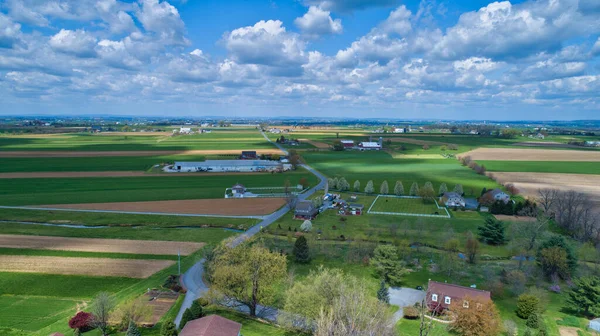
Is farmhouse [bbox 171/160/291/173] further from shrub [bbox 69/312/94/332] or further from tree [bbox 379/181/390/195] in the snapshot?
shrub [bbox 69/312/94/332]

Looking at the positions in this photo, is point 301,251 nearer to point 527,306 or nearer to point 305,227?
point 305,227

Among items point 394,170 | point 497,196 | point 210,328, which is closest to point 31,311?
point 210,328

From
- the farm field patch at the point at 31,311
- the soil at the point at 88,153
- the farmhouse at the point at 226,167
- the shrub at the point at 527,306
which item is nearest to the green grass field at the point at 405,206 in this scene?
the shrub at the point at 527,306

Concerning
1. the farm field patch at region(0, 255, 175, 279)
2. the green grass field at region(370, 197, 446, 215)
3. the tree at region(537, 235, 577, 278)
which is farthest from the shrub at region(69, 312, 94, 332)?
the green grass field at region(370, 197, 446, 215)

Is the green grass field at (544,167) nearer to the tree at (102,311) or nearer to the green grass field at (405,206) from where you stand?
the green grass field at (405,206)

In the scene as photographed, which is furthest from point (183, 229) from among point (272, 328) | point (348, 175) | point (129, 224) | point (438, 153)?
point (438, 153)
